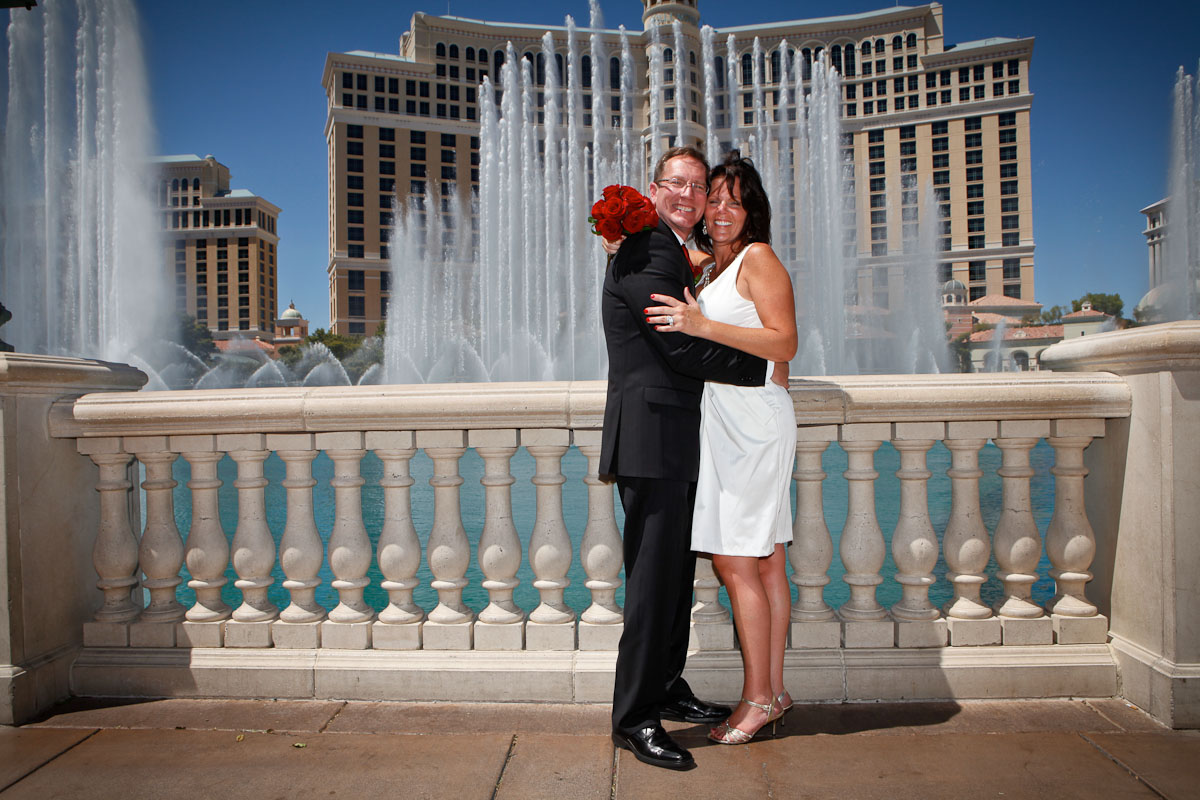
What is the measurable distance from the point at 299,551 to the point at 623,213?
196 cm

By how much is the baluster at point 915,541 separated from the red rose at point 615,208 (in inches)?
58.9

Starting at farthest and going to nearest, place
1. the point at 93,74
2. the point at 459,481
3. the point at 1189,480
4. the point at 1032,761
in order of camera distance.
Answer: the point at 93,74 < the point at 459,481 < the point at 1189,480 < the point at 1032,761

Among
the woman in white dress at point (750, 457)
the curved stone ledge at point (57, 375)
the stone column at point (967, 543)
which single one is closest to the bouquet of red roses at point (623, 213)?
the woman in white dress at point (750, 457)

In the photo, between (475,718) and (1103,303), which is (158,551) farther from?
(1103,303)

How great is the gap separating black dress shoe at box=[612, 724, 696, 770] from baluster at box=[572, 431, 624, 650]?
0.50m

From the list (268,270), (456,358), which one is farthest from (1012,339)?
(268,270)

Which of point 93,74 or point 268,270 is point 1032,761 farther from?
point 268,270

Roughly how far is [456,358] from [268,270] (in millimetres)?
77209

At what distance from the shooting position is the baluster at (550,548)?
3186mm

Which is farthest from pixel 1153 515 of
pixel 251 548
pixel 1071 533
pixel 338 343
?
pixel 338 343

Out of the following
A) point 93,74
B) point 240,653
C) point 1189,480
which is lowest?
point 240,653

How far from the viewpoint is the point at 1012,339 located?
187 feet

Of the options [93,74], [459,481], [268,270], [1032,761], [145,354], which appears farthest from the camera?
[268,270]

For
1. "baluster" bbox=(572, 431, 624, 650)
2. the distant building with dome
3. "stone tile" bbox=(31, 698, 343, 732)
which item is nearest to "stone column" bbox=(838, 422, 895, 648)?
"baluster" bbox=(572, 431, 624, 650)
